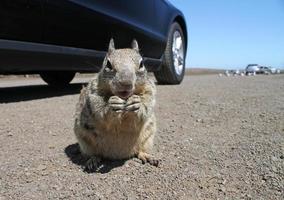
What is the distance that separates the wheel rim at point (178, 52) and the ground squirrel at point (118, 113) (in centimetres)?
536

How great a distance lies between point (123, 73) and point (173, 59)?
5.65m

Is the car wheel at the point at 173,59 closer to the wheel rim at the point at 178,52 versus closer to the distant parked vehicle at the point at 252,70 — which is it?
the wheel rim at the point at 178,52

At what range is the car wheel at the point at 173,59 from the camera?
8.27 m

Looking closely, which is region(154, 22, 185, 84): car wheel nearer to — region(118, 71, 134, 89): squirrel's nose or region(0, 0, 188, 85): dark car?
region(0, 0, 188, 85): dark car

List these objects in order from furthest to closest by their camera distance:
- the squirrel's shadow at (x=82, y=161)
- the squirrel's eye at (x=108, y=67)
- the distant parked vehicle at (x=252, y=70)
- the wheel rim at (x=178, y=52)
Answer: the distant parked vehicle at (x=252, y=70) → the wheel rim at (x=178, y=52) → the squirrel's shadow at (x=82, y=161) → the squirrel's eye at (x=108, y=67)

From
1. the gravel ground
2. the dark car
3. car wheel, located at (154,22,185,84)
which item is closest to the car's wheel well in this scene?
car wheel, located at (154,22,185,84)

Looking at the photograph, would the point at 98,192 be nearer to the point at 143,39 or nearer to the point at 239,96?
the point at 239,96

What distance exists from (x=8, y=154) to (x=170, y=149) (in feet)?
3.90

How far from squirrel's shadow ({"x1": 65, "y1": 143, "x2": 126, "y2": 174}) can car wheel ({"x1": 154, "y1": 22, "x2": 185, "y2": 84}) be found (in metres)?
4.69

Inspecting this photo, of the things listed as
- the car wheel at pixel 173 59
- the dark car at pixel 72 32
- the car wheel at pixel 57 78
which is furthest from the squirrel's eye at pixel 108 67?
the car wheel at pixel 57 78

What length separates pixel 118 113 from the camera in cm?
291

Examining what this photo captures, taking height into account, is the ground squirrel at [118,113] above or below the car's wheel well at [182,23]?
below

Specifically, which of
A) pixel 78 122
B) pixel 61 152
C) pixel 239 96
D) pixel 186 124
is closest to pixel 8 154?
pixel 61 152

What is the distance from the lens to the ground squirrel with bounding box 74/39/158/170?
2941 mm
